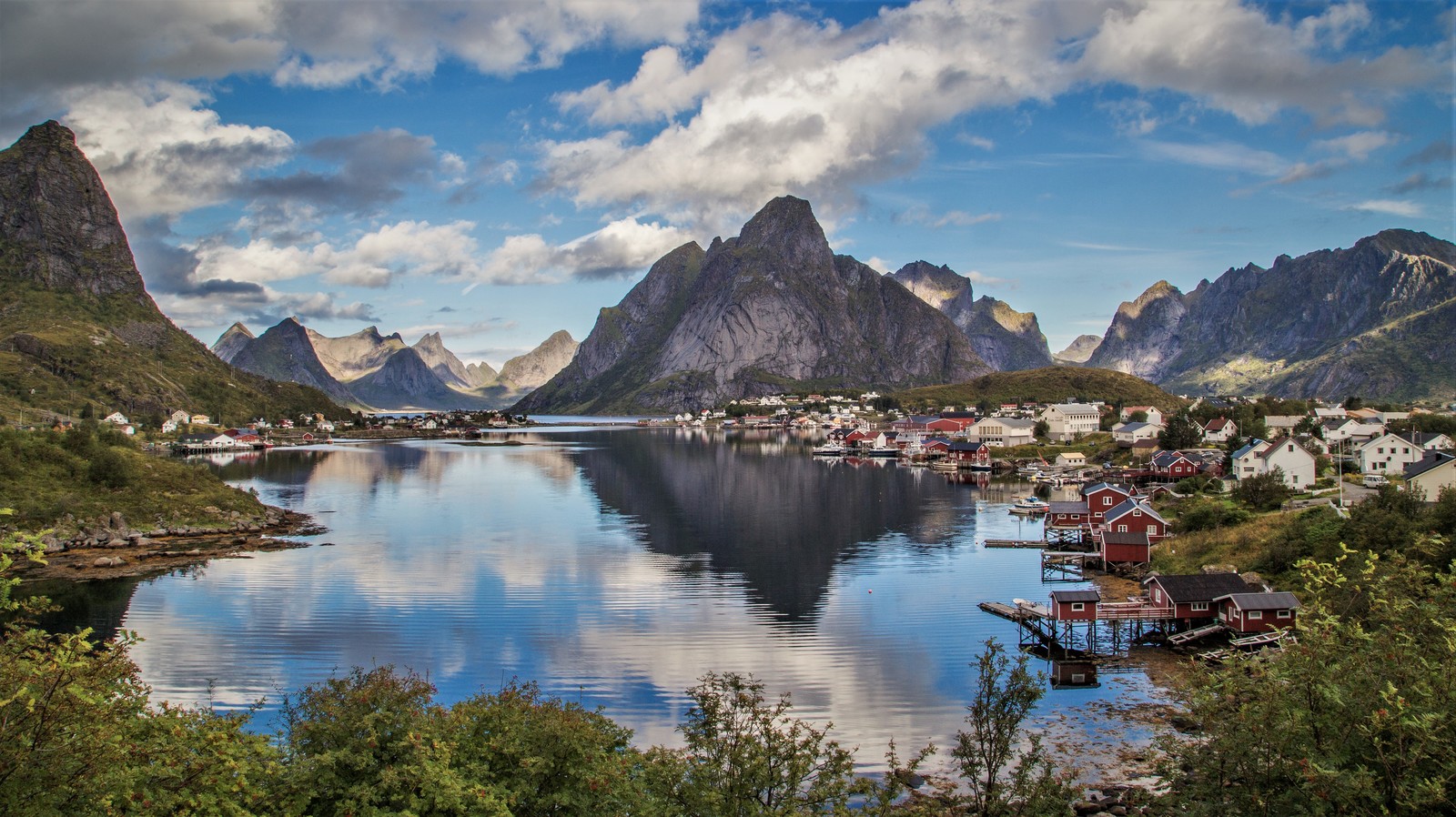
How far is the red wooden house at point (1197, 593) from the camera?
107 feet

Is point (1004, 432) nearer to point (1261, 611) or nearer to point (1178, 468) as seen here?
point (1178, 468)

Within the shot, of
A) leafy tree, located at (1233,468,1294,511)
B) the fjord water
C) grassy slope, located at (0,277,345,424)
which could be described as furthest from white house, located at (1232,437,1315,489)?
grassy slope, located at (0,277,345,424)

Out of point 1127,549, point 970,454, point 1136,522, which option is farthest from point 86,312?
point 1127,549

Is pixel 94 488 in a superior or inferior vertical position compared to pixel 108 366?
inferior

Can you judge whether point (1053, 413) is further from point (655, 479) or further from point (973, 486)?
point (655, 479)

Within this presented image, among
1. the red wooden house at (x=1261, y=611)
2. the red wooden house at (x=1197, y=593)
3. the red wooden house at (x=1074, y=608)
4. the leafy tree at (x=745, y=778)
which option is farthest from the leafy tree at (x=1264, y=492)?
the leafy tree at (x=745, y=778)

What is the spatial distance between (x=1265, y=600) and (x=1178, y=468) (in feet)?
160

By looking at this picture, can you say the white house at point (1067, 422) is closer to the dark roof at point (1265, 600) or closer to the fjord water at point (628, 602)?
the fjord water at point (628, 602)

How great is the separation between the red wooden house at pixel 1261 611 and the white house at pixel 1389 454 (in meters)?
39.4

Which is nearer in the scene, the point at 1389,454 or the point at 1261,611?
the point at 1261,611

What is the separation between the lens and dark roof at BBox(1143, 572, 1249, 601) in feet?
107

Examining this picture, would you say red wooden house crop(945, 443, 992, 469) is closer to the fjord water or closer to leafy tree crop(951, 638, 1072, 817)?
the fjord water

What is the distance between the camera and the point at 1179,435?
286ft

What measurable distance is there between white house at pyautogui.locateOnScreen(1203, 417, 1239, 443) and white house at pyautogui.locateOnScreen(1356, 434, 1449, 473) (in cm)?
3427
